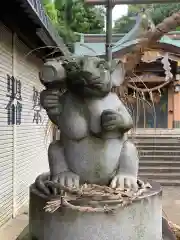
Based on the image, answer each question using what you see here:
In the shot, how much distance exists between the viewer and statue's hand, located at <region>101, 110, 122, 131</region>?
225cm

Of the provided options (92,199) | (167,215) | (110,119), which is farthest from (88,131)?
(167,215)

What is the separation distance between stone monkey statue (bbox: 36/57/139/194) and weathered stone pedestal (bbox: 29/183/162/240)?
0.45 ft

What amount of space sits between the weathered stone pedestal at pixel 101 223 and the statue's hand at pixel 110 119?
45 cm

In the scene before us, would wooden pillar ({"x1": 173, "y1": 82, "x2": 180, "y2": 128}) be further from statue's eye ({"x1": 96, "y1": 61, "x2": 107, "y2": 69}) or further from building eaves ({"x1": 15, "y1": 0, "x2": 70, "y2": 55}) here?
statue's eye ({"x1": 96, "y1": 61, "x2": 107, "y2": 69})

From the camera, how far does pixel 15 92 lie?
6.29 meters

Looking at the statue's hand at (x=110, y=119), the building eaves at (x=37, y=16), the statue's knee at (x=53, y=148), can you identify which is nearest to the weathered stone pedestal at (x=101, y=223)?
the statue's knee at (x=53, y=148)

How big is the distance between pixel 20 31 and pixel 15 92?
96 cm

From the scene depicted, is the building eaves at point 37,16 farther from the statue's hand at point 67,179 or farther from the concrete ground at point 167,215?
the concrete ground at point 167,215

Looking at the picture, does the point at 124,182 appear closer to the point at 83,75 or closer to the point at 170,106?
the point at 83,75

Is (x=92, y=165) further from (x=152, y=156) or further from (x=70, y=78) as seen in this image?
(x=152, y=156)

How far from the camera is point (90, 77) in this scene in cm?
224

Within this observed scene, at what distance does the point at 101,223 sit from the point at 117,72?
91 cm

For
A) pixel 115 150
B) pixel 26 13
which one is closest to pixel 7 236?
pixel 26 13

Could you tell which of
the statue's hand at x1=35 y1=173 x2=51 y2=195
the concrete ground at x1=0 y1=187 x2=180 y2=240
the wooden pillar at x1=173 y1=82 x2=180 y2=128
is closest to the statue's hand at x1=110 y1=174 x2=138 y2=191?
the statue's hand at x1=35 y1=173 x2=51 y2=195
